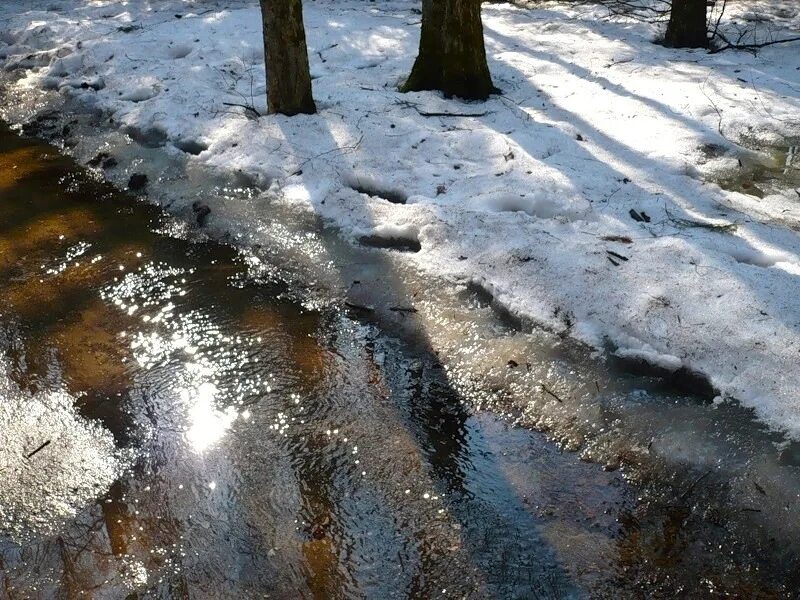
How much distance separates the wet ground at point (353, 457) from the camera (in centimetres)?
282

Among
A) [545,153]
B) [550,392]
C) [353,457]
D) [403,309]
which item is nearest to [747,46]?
[545,153]

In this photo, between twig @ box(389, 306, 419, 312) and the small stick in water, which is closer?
the small stick in water

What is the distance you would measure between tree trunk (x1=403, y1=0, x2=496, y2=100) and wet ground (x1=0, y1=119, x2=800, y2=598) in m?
3.22

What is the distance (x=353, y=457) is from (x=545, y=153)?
3.73 m

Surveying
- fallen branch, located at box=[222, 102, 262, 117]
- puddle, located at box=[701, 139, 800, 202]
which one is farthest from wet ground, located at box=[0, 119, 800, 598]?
fallen branch, located at box=[222, 102, 262, 117]

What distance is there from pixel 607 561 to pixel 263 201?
13.1ft

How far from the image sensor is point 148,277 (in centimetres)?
482

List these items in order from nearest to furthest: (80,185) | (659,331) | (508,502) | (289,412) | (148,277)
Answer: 1. (508,502)
2. (289,412)
3. (659,331)
4. (148,277)
5. (80,185)

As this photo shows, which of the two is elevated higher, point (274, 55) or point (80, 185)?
point (274, 55)

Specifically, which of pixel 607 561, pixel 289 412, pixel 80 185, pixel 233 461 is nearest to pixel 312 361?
pixel 289 412

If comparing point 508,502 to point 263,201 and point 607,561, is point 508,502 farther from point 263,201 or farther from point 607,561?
point 263,201

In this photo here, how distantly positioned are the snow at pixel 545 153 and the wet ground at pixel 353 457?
14.3 inches

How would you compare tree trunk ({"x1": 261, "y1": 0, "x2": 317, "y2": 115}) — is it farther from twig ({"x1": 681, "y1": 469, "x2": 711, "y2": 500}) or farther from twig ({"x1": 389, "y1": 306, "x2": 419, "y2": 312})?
twig ({"x1": 681, "y1": 469, "x2": 711, "y2": 500})

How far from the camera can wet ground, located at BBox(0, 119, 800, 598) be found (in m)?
2.82
